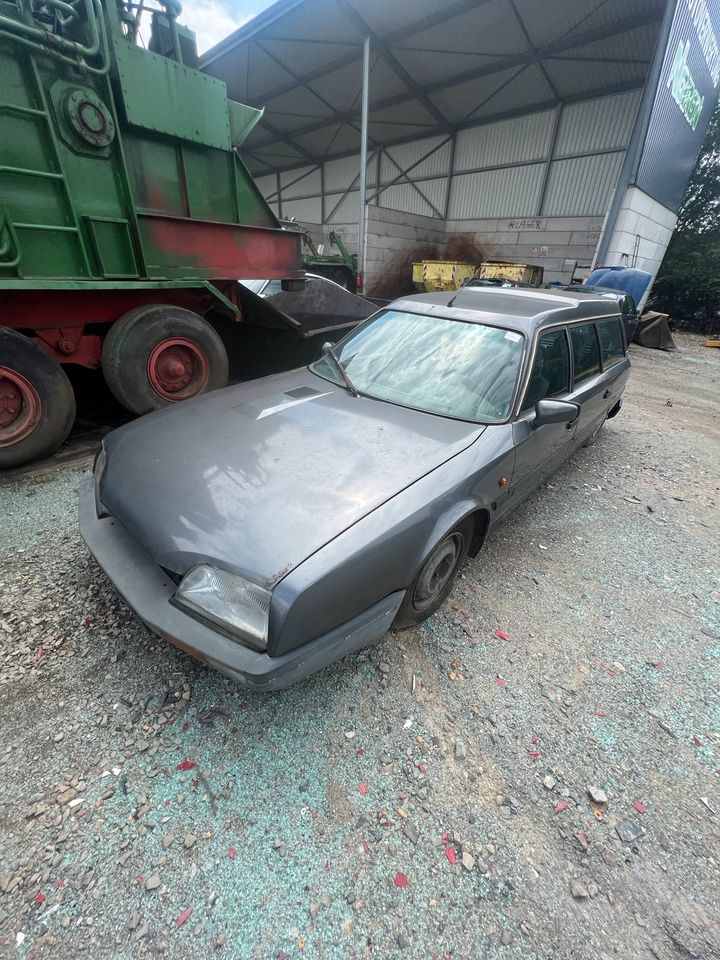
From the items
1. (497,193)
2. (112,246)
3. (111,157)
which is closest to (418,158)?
(497,193)

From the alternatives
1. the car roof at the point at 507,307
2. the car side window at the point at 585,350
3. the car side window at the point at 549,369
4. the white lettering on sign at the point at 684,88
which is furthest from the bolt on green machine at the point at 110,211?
the white lettering on sign at the point at 684,88

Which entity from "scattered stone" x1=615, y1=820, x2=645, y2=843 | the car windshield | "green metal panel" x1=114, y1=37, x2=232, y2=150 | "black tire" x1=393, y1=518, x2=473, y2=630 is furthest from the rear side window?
"green metal panel" x1=114, y1=37, x2=232, y2=150

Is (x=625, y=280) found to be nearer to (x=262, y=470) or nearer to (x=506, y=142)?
(x=506, y=142)

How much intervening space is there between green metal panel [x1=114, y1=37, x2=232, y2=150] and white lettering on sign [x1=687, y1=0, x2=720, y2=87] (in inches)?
458

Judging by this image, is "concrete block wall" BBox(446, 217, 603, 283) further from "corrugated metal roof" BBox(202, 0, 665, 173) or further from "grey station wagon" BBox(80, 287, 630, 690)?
"grey station wagon" BBox(80, 287, 630, 690)

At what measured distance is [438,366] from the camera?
2.66 metres

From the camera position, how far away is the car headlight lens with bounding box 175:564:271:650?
150cm

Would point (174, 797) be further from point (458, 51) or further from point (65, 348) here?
point (458, 51)

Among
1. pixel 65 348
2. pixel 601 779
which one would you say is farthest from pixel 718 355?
pixel 65 348

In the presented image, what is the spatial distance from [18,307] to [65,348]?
0.41 m

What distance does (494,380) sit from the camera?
2523 mm

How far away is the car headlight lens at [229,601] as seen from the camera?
Answer: 4.94 feet

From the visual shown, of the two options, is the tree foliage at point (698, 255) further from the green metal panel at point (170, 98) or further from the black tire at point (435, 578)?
the black tire at point (435, 578)

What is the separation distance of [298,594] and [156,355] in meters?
3.46
